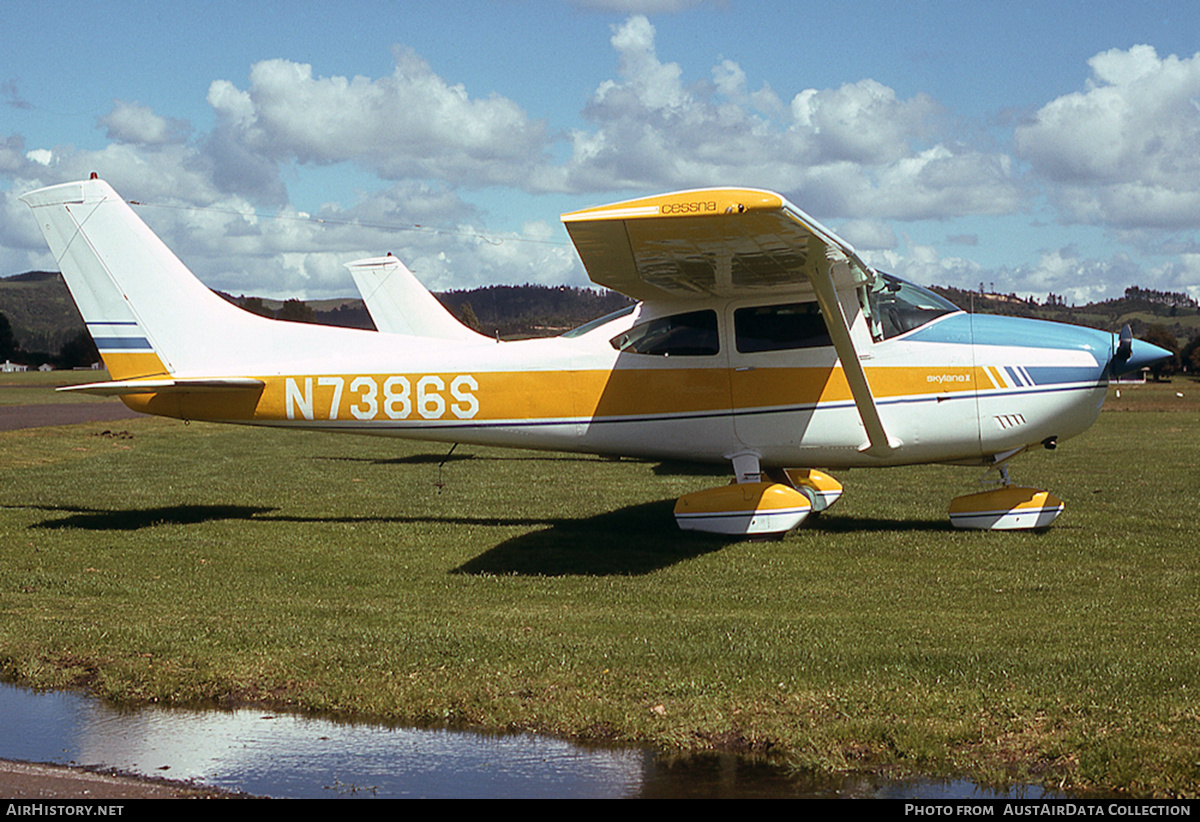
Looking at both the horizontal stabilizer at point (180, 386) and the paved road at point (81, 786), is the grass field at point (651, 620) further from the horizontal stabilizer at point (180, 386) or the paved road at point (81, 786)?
the horizontal stabilizer at point (180, 386)

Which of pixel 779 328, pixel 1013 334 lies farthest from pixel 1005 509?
pixel 779 328

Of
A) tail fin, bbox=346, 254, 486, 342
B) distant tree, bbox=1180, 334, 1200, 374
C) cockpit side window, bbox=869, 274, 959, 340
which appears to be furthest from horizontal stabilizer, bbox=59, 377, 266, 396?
distant tree, bbox=1180, 334, 1200, 374

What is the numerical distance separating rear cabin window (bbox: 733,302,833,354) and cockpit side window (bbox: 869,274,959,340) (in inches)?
22.9

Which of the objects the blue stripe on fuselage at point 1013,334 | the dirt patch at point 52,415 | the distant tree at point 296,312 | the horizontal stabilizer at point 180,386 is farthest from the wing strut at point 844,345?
the distant tree at point 296,312

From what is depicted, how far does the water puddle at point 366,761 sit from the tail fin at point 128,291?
7281 millimetres

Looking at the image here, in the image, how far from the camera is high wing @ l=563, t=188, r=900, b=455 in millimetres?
7980

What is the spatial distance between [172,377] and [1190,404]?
45905mm

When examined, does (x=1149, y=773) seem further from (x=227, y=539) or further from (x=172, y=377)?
(x=172, y=377)

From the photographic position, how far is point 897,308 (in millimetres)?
10992

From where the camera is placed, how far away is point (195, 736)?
18.0 feet

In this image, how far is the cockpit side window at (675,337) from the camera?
11.1 metres

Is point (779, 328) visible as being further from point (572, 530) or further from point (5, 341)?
point (5, 341)

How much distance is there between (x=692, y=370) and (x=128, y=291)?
700 cm
